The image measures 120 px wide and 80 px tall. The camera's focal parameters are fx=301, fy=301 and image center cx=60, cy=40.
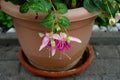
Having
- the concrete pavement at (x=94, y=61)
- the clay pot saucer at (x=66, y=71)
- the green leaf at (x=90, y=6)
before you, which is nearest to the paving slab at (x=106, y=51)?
the concrete pavement at (x=94, y=61)

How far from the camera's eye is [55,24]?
1607 mm

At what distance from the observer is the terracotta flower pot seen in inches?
69.1

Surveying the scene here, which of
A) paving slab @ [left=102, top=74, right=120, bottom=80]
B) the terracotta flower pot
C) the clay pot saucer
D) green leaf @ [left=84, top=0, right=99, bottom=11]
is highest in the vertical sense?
green leaf @ [left=84, top=0, right=99, bottom=11]

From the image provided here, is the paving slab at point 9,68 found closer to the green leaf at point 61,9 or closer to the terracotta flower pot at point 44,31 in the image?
the terracotta flower pot at point 44,31

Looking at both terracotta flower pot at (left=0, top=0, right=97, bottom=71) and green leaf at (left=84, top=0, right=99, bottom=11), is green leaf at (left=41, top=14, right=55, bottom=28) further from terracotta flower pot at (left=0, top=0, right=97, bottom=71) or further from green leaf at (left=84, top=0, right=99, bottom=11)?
green leaf at (left=84, top=0, right=99, bottom=11)

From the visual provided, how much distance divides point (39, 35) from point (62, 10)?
23 cm

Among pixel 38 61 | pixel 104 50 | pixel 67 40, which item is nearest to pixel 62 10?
pixel 67 40

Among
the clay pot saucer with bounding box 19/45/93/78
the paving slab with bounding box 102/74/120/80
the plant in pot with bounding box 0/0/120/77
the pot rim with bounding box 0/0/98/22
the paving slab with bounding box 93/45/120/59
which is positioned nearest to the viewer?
the plant in pot with bounding box 0/0/120/77

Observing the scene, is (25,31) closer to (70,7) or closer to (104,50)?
(70,7)

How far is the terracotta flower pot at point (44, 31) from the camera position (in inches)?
69.1

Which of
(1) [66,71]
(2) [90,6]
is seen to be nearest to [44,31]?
(2) [90,6]

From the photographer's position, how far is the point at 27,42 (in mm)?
1963

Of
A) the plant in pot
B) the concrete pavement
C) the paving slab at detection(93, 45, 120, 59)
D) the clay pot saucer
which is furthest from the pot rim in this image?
the paving slab at detection(93, 45, 120, 59)

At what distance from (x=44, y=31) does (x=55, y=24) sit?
0.68 ft
